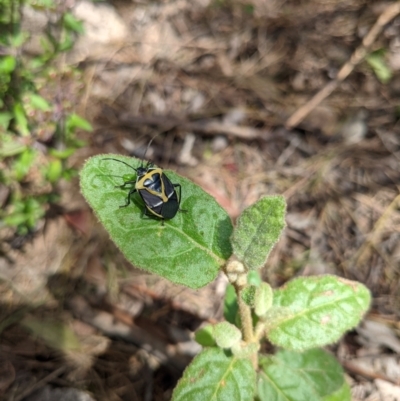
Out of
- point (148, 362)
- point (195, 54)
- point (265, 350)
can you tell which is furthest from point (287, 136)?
point (148, 362)

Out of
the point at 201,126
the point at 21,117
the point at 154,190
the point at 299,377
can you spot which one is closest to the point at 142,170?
the point at 154,190

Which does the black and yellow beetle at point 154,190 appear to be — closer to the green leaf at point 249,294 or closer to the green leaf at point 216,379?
the green leaf at point 249,294

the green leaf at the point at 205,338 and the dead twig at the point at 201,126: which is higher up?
the dead twig at the point at 201,126

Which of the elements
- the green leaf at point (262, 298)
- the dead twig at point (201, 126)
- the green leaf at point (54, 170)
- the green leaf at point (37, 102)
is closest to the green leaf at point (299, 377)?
the green leaf at point (262, 298)

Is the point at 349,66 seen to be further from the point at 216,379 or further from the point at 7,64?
the point at 216,379

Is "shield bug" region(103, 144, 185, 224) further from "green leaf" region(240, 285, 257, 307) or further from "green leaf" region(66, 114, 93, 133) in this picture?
"green leaf" region(66, 114, 93, 133)
